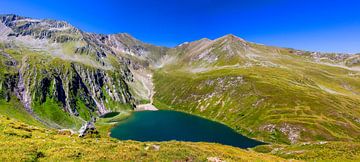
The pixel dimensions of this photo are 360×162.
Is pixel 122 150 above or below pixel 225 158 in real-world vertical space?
above

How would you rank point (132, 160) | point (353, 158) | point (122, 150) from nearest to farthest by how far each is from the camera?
point (132, 160)
point (122, 150)
point (353, 158)

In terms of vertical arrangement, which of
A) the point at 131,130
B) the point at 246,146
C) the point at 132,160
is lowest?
the point at 246,146

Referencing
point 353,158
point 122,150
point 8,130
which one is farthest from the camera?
point 353,158

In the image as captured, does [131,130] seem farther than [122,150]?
Yes

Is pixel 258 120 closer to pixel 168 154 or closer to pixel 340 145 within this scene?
pixel 340 145

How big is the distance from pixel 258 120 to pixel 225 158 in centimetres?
16398

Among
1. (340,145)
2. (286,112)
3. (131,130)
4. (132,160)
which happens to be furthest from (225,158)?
(286,112)

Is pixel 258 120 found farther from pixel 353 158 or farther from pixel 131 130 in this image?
pixel 353 158

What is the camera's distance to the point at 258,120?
19712 cm

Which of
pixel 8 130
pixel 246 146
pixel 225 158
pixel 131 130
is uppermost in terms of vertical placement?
pixel 8 130

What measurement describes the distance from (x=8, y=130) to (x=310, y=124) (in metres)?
183

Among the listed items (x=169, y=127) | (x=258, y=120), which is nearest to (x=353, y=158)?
(x=258, y=120)

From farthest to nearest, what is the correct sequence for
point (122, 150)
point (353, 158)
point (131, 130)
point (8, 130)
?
point (131, 130) < point (353, 158) < point (8, 130) < point (122, 150)

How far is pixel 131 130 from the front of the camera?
188 m
